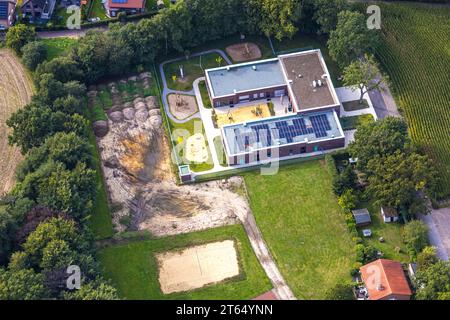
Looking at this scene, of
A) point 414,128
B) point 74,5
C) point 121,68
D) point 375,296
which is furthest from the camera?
point 74,5

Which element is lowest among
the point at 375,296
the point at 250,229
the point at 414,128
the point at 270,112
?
the point at 375,296

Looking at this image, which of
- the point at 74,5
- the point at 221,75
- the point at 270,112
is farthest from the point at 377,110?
the point at 74,5

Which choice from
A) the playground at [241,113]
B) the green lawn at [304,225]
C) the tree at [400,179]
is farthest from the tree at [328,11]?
the tree at [400,179]

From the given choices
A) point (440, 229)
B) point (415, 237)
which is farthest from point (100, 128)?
point (440, 229)

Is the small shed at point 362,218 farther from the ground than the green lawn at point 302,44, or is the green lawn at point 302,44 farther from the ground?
the green lawn at point 302,44

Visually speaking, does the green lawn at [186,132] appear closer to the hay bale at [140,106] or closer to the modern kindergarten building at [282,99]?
the modern kindergarten building at [282,99]

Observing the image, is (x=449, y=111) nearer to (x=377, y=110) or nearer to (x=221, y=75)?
(x=377, y=110)

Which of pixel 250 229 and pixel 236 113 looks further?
pixel 236 113
